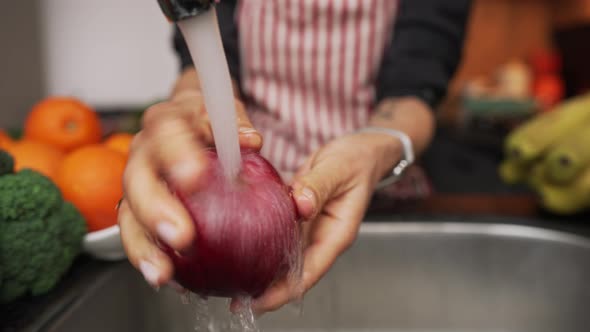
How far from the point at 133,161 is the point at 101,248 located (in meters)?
0.24

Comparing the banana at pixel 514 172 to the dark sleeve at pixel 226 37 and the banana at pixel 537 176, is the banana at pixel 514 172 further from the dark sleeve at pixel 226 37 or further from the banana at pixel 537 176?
the dark sleeve at pixel 226 37

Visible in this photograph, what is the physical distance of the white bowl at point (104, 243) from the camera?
18.8 inches

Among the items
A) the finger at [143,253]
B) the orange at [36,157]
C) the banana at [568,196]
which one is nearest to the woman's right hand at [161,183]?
the finger at [143,253]

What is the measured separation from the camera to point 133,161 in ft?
0.93

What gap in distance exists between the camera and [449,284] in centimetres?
64

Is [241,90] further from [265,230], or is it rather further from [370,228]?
[265,230]

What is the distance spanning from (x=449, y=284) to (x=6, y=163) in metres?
0.51

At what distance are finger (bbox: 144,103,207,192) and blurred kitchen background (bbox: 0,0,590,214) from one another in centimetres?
100

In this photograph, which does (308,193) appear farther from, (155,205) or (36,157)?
(36,157)

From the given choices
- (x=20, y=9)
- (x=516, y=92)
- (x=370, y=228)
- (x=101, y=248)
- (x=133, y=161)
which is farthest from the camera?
(x=516, y=92)

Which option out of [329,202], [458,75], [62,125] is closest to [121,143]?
[62,125]

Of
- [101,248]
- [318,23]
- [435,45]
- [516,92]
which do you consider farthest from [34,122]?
[516,92]

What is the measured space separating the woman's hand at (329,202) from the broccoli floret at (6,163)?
0.25 m

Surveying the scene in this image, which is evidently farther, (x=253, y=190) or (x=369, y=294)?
(x=369, y=294)
